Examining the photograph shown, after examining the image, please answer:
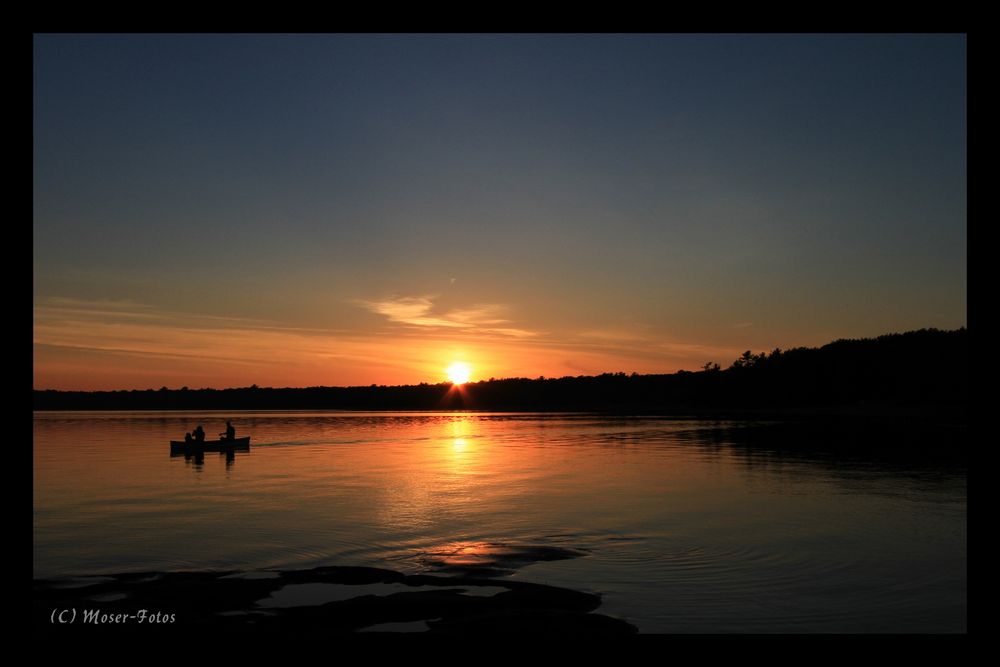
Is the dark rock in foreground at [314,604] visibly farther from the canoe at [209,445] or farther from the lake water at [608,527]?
the canoe at [209,445]

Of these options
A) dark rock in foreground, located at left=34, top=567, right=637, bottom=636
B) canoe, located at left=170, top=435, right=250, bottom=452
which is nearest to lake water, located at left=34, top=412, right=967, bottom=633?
dark rock in foreground, located at left=34, top=567, right=637, bottom=636

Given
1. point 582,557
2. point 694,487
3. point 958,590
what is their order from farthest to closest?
point 694,487
point 582,557
point 958,590

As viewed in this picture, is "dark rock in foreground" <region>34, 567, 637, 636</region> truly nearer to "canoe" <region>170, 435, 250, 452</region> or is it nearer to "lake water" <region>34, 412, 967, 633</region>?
"lake water" <region>34, 412, 967, 633</region>

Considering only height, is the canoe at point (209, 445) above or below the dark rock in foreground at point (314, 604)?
below

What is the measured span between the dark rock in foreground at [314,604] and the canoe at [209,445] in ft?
148

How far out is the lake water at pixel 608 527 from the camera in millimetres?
17625

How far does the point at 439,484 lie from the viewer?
41.6m

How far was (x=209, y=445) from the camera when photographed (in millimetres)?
63719

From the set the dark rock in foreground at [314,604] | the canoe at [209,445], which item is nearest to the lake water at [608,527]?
the dark rock in foreground at [314,604]
